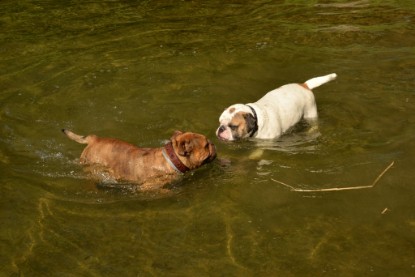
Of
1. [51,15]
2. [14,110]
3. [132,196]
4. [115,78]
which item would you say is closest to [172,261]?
[132,196]

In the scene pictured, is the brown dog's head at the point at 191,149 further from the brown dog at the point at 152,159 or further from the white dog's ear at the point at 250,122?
the white dog's ear at the point at 250,122

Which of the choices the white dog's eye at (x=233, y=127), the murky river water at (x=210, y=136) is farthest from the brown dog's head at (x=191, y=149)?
the white dog's eye at (x=233, y=127)

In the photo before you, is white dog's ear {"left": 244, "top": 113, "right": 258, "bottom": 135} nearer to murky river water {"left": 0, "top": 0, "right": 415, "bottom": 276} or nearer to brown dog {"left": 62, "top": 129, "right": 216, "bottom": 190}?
murky river water {"left": 0, "top": 0, "right": 415, "bottom": 276}

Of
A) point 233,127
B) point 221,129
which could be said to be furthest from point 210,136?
point 233,127

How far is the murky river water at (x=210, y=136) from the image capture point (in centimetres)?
496

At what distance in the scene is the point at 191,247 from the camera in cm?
504

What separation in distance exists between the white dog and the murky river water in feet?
0.70

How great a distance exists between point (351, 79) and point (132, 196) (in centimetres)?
465

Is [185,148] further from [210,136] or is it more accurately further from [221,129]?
[210,136]

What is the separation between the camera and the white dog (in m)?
6.97

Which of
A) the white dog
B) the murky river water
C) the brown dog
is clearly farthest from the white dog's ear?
the brown dog

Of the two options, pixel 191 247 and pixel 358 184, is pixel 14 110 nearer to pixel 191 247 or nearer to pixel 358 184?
pixel 191 247

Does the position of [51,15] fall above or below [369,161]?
above

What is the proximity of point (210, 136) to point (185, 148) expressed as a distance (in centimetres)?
171
